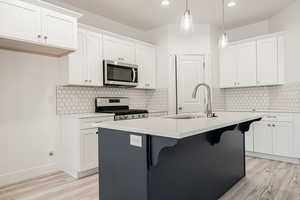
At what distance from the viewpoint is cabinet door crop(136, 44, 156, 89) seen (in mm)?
4291

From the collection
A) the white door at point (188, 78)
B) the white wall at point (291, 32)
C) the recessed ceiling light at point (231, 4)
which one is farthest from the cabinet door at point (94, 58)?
the white wall at point (291, 32)

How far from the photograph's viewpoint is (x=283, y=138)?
367 cm

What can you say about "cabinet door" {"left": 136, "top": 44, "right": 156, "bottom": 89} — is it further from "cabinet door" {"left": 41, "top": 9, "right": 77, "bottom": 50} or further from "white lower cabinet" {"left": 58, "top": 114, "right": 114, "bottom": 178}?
"cabinet door" {"left": 41, "top": 9, "right": 77, "bottom": 50}

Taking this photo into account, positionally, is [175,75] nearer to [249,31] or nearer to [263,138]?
[249,31]

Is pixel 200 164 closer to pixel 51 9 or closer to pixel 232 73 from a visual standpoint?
pixel 51 9

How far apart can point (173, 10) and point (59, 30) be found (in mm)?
2116

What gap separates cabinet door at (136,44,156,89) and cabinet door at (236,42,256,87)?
1.86 m

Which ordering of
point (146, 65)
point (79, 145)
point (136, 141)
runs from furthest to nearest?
point (146, 65) < point (79, 145) < point (136, 141)

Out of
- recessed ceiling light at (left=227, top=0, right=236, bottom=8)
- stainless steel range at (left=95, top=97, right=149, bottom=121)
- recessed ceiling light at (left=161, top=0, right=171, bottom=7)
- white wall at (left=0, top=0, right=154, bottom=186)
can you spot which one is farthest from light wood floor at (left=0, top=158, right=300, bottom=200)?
recessed ceiling light at (left=161, top=0, right=171, bottom=7)

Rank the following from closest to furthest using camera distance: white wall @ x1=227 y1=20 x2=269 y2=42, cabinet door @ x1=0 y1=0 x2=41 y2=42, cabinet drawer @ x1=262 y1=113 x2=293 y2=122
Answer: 1. cabinet door @ x1=0 y1=0 x2=41 y2=42
2. cabinet drawer @ x1=262 y1=113 x2=293 y2=122
3. white wall @ x1=227 y1=20 x2=269 y2=42

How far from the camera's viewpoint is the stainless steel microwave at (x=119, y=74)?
3.58 m

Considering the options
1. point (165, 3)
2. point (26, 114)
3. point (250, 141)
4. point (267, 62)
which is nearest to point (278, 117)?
point (250, 141)

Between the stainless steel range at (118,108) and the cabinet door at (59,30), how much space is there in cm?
119

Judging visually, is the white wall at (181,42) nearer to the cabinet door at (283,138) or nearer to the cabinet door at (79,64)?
the cabinet door at (79,64)
